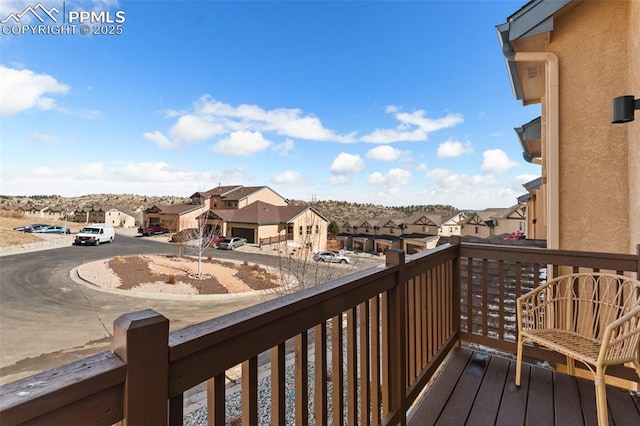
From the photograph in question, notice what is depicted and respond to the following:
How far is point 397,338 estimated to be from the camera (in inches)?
61.9

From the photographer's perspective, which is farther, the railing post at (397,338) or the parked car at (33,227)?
the parked car at (33,227)

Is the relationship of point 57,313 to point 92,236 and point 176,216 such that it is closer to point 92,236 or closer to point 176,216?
point 92,236

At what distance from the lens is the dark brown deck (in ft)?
5.70

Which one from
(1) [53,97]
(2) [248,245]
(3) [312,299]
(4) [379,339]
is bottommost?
(2) [248,245]

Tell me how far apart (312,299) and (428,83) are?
48.8 feet

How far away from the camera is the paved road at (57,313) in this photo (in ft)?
21.6

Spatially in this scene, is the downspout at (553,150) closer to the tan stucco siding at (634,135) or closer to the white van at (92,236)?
the tan stucco siding at (634,135)

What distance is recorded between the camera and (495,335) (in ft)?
8.23

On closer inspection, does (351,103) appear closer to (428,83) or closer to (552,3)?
(428,83)

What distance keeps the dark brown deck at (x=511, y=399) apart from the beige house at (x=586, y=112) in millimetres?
1242

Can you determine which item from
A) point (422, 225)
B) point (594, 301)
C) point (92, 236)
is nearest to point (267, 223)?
point (92, 236)

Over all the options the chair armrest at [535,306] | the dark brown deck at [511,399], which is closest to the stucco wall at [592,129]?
the chair armrest at [535,306]

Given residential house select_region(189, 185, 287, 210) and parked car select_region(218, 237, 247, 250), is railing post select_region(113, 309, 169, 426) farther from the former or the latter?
residential house select_region(189, 185, 287, 210)

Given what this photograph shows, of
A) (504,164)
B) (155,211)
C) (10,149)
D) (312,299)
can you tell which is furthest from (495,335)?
(155,211)
